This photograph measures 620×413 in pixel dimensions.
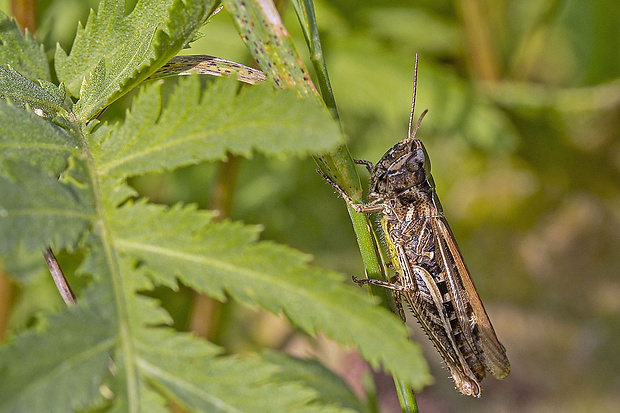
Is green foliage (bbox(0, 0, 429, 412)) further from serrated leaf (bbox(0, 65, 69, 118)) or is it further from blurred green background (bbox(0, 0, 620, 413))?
blurred green background (bbox(0, 0, 620, 413))

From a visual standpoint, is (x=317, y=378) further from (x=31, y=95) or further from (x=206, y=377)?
(x=31, y=95)

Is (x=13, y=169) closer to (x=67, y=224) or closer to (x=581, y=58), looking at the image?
(x=67, y=224)

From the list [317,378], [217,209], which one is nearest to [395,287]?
[317,378]

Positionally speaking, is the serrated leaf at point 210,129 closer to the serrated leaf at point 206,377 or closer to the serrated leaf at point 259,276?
the serrated leaf at point 259,276

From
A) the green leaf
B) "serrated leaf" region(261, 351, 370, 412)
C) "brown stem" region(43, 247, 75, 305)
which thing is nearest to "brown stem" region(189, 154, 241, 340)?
"serrated leaf" region(261, 351, 370, 412)

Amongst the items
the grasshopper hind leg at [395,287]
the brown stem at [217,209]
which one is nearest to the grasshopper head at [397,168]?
the grasshopper hind leg at [395,287]

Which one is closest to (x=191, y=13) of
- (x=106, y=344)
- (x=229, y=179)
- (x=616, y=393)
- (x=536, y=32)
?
(x=106, y=344)
